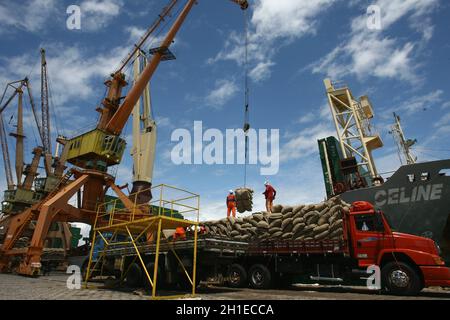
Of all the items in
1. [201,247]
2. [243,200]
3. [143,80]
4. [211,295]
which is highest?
[143,80]

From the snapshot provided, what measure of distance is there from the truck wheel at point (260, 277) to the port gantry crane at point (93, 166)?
1034cm

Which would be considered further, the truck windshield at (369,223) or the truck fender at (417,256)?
the truck windshield at (369,223)

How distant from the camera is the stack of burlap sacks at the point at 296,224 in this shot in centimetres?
1236

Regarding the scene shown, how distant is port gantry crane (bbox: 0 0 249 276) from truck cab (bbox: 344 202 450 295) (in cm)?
1376

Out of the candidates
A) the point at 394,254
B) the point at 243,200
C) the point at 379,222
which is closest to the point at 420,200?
the point at 379,222

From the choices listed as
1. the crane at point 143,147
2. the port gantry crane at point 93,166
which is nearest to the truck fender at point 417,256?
the port gantry crane at point 93,166

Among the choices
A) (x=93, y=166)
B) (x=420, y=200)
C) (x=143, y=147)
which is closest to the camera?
(x=420, y=200)

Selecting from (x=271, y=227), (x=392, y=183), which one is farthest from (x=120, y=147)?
(x=392, y=183)

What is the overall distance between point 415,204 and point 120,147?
20.1m

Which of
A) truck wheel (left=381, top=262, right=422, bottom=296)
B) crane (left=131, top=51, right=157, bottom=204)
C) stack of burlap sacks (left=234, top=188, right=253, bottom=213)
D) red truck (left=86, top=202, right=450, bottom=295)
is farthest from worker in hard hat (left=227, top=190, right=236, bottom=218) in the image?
crane (left=131, top=51, right=157, bottom=204)

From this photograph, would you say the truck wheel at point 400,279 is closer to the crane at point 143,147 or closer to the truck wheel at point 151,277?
the truck wheel at point 151,277

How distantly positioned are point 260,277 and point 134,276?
15.7 feet

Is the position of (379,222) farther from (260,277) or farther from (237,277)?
(237,277)

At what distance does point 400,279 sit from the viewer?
943 cm
